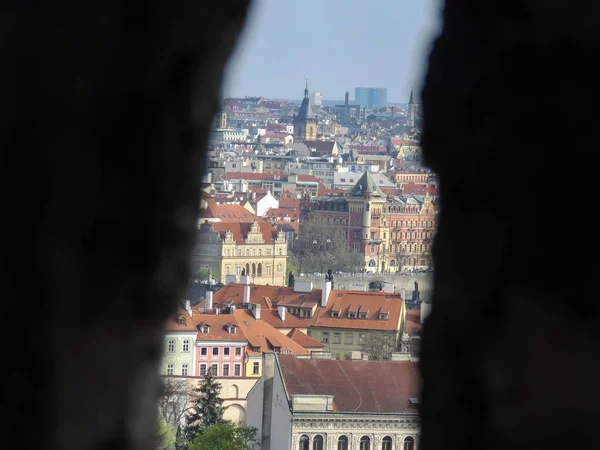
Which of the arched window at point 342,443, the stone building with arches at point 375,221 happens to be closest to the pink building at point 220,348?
the arched window at point 342,443
